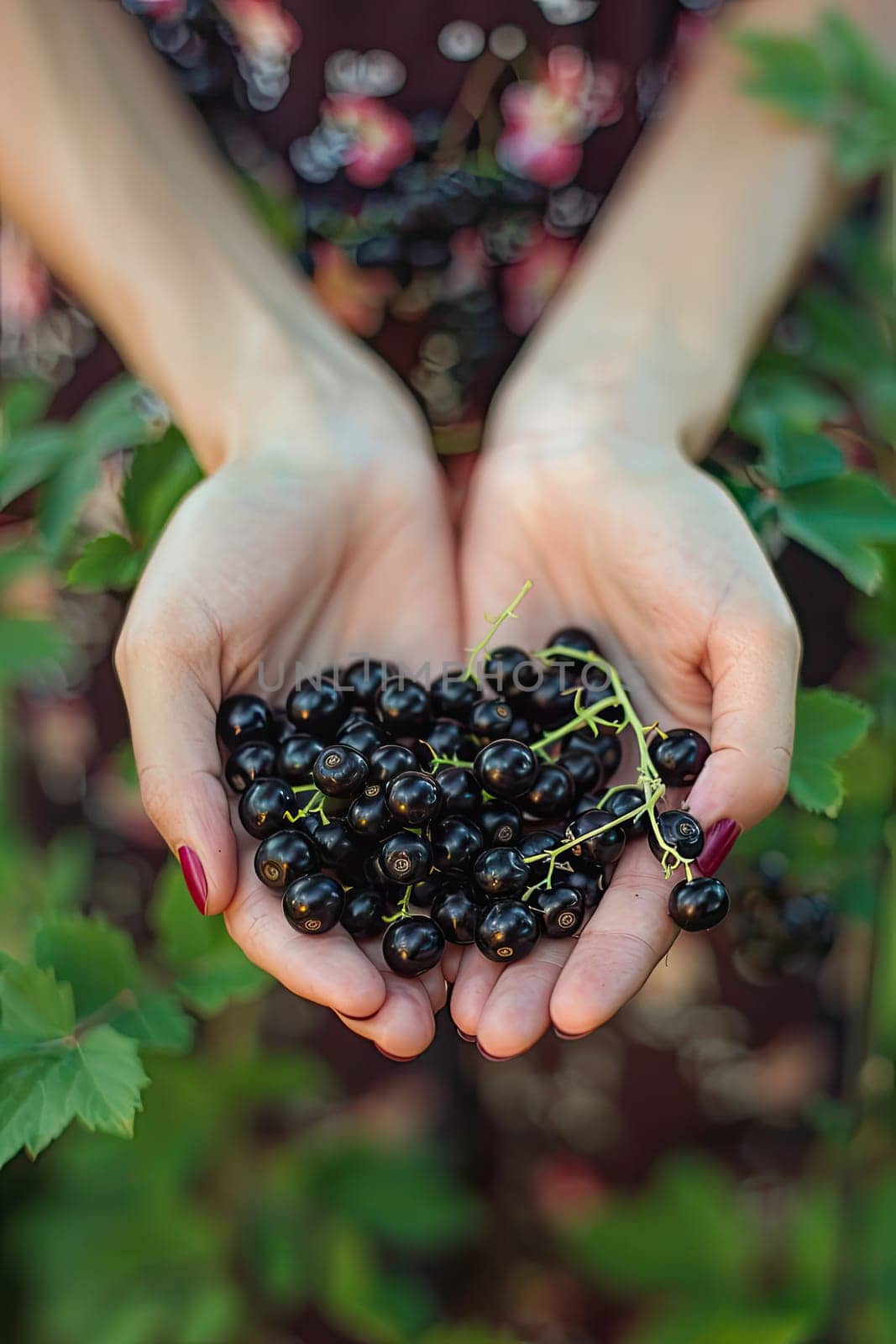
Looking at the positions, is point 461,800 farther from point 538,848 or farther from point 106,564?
point 106,564

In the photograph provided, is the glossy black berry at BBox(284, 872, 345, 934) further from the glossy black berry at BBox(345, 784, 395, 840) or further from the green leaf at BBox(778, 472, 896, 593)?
the green leaf at BBox(778, 472, 896, 593)

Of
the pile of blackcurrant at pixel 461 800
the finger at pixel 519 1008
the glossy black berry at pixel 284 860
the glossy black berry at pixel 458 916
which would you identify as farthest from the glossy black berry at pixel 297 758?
the finger at pixel 519 1008

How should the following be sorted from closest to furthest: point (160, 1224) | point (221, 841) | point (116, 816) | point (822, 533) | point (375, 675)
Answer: point (221, 841), point (822, 533), point (375, 675), point (160, 1224), point (116, 816)

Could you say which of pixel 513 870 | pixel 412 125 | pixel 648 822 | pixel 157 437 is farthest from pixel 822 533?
pixel 412 125

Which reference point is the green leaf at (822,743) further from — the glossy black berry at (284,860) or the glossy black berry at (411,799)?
the glossy black berry at (284,860)

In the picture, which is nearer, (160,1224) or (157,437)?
(157,437)

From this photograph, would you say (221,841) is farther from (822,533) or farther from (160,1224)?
(160,1224)
